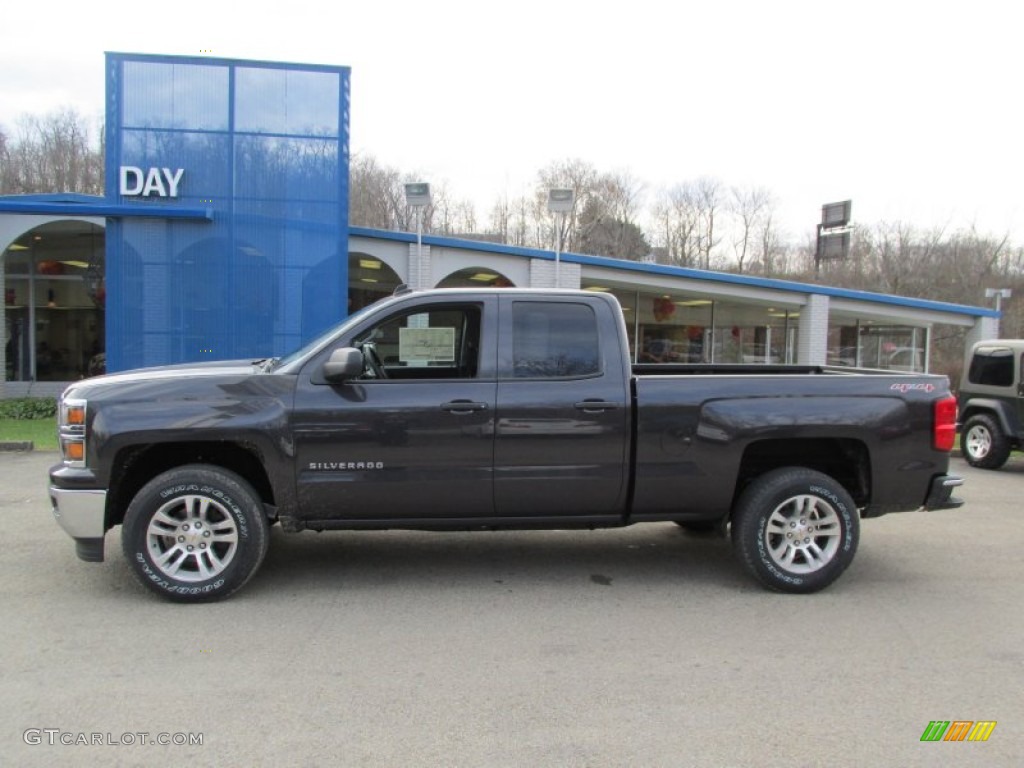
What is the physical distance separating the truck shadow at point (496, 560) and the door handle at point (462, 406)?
1234mm

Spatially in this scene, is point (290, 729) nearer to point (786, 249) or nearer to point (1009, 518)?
point (1009, 518)

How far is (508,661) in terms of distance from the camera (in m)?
3.99

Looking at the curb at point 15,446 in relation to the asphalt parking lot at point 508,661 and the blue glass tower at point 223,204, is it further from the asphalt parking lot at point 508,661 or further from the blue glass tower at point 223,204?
the asphalt parking lot at point 508,661

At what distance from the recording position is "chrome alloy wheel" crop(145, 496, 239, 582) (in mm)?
4719

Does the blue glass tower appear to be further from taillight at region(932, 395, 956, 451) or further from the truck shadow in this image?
taillight at region(932, 395, 956, 451)

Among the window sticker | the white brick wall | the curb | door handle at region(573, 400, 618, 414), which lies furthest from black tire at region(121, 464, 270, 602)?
the white brick wall

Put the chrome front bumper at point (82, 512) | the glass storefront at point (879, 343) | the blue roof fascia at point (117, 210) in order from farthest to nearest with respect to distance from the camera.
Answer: the glass storefront at point (879, 343) → the blue roof fascia at point (117, 210) → the chrome front bumper at point (82, 512)

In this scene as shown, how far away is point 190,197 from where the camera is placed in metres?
14.5

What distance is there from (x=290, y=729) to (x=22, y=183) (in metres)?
48.6

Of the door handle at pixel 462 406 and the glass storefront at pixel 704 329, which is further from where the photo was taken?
the glass storefront at pixel 704 329

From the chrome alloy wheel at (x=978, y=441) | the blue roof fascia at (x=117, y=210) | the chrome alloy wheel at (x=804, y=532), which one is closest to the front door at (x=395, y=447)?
the chrome alloy wheel at (x=804, y=532)

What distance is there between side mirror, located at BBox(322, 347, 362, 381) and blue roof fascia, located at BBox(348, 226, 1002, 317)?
11.2m

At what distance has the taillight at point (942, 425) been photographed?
203 inches

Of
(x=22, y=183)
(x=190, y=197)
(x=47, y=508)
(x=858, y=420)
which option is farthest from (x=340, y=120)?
(x=22, y=183)
